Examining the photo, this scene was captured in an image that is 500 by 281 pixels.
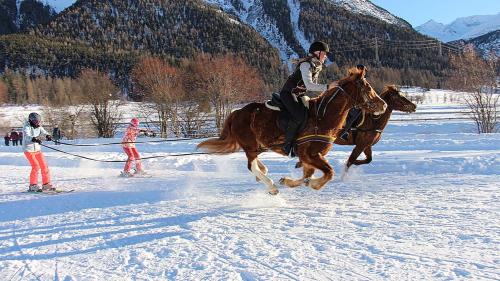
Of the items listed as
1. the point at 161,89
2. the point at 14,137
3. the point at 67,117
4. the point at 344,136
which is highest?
the point at 161,89

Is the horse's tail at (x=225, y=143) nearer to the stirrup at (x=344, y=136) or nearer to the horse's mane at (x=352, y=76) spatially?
the horse's mane at (x=352, y=76)

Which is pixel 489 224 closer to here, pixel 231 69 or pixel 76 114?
pixel 231 69

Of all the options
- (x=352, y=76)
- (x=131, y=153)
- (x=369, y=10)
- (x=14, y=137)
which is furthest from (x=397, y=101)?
(x=369, y=10)

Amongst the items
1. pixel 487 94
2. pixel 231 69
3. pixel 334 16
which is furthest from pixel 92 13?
pixel 487 94

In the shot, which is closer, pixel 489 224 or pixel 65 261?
pixel 65 261

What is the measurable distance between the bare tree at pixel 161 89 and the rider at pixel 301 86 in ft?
74.8

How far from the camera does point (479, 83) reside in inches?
855

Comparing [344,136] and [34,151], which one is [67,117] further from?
[344,136]

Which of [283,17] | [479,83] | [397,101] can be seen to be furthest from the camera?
[283,17]

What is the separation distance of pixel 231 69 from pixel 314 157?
25159 millimetres

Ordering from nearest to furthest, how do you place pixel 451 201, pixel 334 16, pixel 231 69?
pixel 451 201, pixel 231 69, pixel 334 16

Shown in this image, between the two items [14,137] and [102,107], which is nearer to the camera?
[14,137]

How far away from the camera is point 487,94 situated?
21969 mm

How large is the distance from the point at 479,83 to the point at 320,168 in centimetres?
1845
